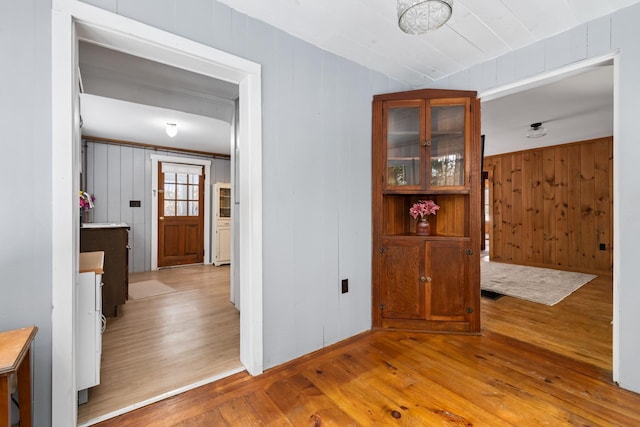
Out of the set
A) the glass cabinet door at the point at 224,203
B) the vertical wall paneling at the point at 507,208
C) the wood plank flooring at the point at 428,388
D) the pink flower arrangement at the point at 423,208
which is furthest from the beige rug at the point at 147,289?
the vertical wall paneling at the point at 507,208

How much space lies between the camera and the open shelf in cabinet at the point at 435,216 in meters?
2.76

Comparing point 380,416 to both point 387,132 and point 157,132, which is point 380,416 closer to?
point 387,132

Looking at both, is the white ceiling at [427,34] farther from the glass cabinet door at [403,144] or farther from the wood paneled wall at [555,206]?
the wood paneled wall at [555,206]

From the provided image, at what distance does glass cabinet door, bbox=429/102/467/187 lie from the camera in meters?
2.56

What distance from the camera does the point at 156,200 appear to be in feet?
18.6

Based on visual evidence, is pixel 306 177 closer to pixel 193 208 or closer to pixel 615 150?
pixel 615 150

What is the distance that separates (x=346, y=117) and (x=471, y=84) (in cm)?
118

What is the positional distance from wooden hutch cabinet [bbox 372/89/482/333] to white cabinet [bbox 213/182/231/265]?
4.29m

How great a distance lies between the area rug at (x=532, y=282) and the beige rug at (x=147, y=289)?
4.46 meters

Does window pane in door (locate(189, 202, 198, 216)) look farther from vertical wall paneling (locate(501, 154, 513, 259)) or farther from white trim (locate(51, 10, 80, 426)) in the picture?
vertical wall paneling (locate(501, 154, 513, 259))

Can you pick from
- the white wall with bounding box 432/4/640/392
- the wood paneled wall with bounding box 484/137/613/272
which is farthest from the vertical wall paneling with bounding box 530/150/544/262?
the white wall with bounding box 432/4/640/392

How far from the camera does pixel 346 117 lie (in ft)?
8.14

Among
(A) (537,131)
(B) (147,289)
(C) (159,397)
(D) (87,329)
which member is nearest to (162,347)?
(C) (159,397)

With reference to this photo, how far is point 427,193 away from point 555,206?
184 inches
